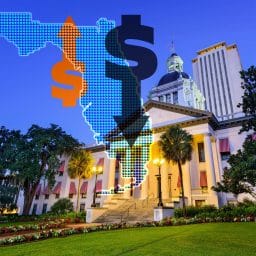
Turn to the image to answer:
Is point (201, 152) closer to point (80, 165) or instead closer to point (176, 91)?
point (80, 165)

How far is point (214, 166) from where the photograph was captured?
32906 mm

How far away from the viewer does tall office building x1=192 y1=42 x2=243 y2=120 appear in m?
104

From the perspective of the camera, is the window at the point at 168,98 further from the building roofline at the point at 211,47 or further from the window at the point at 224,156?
the building roofline at the point at 211,47

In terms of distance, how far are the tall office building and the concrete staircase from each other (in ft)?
268

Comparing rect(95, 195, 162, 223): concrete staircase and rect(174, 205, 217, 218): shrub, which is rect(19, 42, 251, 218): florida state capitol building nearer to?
rect(95, 195, 162, 223): concrete staircase

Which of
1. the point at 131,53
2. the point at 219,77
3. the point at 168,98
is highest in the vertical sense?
the point at 219,77

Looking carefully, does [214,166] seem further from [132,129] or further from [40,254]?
[40,254]

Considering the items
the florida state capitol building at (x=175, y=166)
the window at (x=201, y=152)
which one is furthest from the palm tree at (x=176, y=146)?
the window at (x=201, y=152)

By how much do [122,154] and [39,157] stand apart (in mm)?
12035

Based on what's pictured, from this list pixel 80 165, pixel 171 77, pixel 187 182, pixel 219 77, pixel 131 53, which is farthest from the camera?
pixel 219 77

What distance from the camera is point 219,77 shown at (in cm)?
11125

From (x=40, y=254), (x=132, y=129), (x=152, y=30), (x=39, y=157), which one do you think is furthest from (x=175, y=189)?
(x=40, y=254)

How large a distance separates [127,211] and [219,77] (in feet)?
322

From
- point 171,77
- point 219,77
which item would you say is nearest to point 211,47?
point 219,77
